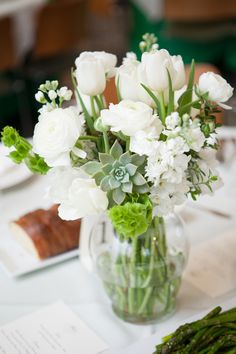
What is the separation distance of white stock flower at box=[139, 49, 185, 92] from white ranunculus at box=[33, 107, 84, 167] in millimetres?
124

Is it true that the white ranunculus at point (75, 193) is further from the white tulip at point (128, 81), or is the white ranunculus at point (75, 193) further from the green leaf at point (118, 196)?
the white tulip at point (128, 81)

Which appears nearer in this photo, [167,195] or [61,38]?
[167,195]

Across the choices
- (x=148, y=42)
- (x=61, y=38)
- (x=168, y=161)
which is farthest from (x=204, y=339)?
(x=61, y=38)

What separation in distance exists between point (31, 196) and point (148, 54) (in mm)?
804

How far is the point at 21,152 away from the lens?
949mm

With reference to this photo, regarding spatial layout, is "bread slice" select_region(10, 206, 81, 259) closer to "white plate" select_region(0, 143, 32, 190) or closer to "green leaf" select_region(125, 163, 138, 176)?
"white plate" select_region(0, 143, 32, 190)

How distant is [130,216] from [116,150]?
0.36 ft

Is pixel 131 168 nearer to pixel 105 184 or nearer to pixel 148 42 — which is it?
pixel 105 184

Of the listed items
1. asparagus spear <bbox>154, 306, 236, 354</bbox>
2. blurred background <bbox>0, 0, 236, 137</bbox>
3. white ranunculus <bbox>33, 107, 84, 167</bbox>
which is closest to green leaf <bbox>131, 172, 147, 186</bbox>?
white ranunculus <bbox>33, 107, 84, 167</bbox>

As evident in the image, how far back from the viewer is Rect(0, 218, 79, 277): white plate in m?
1.27

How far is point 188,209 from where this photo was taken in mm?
1498

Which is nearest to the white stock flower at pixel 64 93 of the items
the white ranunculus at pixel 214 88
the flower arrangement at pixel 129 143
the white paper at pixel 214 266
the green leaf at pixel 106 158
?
the flower arrangement at pixel 129 143

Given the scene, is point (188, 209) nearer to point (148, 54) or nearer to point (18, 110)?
point (148, 54)

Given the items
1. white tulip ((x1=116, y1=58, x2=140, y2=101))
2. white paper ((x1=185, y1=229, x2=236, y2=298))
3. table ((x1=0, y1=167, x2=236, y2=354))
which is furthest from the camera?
white paper ((x1=185, y1=229, x2=236, y2=298))
